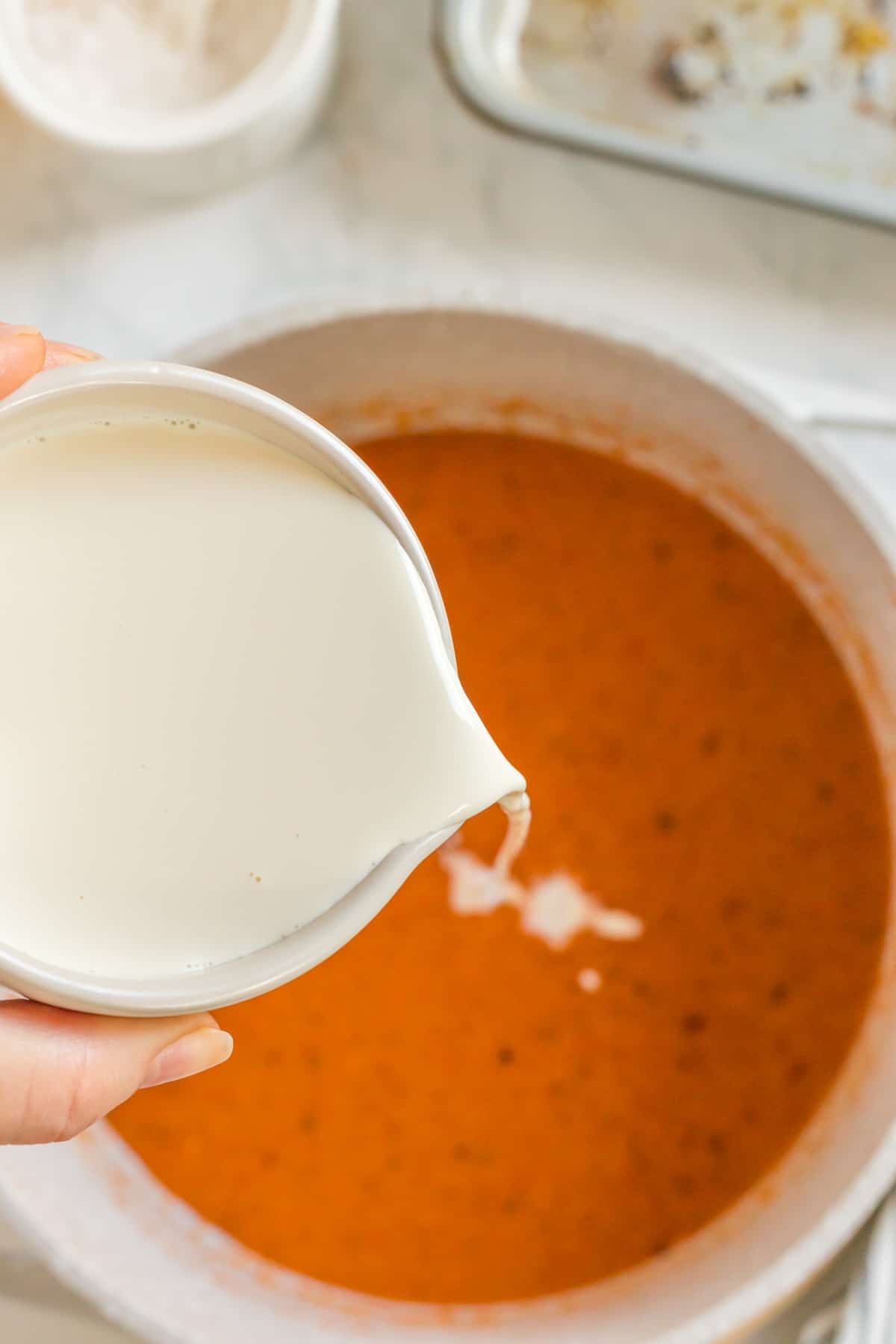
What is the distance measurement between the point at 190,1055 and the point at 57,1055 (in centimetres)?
7

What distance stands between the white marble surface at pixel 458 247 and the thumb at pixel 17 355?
14.0 inches

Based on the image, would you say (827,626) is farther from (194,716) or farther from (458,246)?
(194,716)

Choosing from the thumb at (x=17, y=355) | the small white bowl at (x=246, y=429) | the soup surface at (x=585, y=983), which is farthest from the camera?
the soup surface at (x=585, y=983)

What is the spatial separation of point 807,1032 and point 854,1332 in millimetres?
195

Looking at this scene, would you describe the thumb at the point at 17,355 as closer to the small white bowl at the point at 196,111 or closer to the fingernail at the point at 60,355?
the fingernail at the point at 60,355

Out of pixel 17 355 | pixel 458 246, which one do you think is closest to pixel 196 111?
pixel 458 246

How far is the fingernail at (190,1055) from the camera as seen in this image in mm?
648

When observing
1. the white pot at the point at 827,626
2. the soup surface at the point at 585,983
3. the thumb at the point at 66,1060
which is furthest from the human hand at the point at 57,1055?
the soup surface at the point at 585,983

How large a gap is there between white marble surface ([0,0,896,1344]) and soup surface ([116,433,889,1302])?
184mm

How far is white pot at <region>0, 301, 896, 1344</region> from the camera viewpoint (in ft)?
2.65

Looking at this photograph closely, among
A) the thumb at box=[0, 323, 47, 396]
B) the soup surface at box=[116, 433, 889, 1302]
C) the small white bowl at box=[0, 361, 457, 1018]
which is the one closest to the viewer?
the small white bowl at box=[0, 361, 457, 1018]

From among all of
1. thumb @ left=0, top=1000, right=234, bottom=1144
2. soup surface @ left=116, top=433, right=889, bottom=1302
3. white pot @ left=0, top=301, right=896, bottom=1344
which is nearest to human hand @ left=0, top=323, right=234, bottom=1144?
thumb @ left=0, top=1000, right=234, bottom=1144

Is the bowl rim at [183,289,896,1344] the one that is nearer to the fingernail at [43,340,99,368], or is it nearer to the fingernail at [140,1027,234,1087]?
the fingernail at [43,340,99,368]

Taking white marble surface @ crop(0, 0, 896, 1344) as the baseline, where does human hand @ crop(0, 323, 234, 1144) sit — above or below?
below
